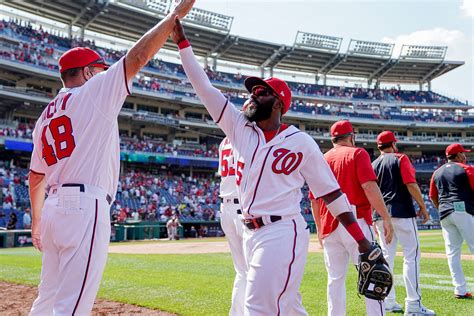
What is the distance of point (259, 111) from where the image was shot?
3064mm

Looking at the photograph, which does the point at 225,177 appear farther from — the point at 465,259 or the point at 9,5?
the point at 9,5

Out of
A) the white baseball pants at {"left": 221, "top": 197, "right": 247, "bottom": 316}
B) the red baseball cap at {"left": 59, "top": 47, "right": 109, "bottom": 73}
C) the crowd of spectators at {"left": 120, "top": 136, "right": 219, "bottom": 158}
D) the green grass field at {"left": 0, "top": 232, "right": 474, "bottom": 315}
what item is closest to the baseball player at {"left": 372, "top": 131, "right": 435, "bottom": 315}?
the green grass field at {"left": 0, "top": 232, "right": 474, "bottom": 315}

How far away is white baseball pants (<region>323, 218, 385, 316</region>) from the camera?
4.09 m

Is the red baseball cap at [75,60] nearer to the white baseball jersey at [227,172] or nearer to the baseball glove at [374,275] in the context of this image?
the white baseball jersey at [227,172]

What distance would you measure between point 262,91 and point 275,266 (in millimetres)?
1193

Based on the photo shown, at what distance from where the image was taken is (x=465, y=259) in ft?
36.2

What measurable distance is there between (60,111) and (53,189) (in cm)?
53

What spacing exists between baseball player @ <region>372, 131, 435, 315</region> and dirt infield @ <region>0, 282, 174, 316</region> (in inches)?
110

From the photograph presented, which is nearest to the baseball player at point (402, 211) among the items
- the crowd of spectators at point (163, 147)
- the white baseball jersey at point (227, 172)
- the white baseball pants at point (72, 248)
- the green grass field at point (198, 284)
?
the green grass field at point (198, 284)

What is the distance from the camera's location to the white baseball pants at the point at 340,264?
4.09m

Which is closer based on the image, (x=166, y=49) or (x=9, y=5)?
(x=9, y=5)

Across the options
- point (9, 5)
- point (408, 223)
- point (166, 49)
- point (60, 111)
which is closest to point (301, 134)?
point (60, 111)

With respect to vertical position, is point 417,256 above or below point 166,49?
below

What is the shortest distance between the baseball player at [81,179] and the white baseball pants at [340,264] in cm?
220
